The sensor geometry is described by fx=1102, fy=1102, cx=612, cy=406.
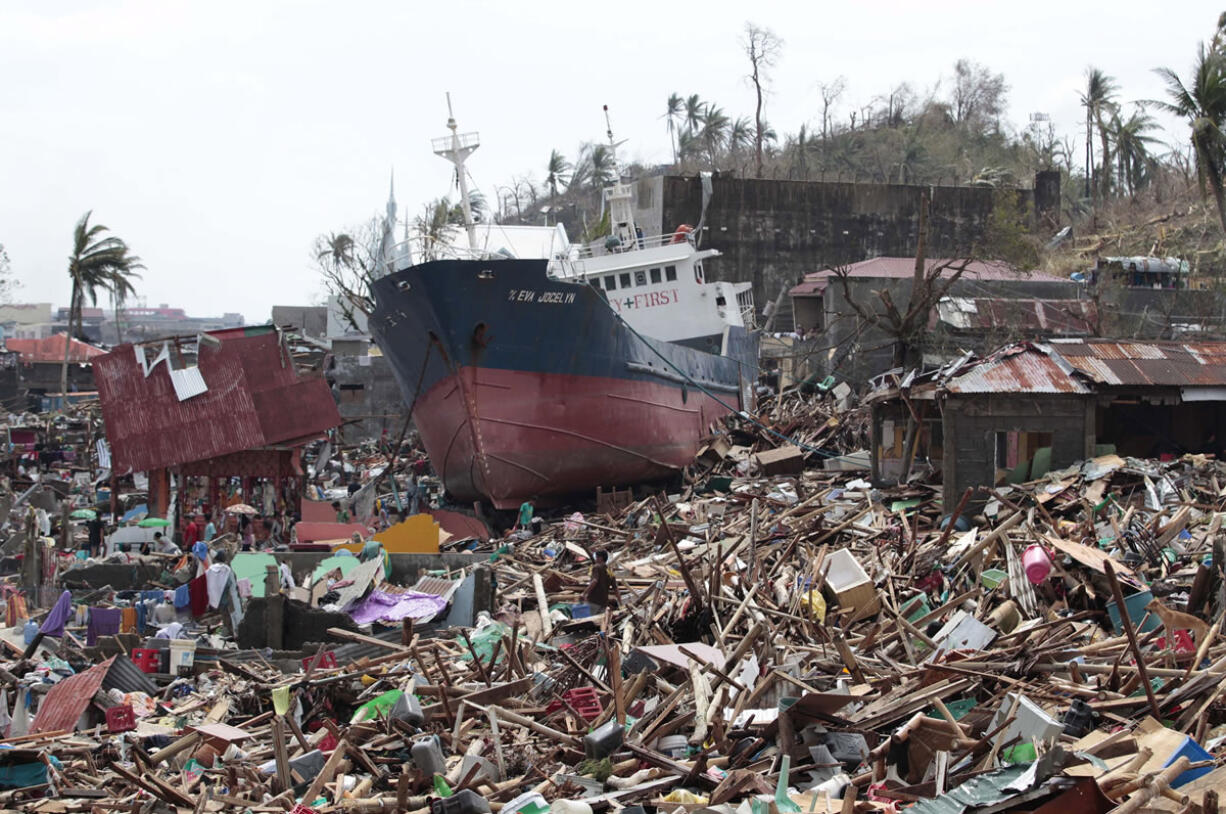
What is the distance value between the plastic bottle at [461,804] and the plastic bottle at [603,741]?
885mm

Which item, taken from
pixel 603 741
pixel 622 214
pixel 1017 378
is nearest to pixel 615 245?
pixel 622 214

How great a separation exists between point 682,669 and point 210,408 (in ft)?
46.3

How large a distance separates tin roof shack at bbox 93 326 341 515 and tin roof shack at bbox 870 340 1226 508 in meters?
10.7

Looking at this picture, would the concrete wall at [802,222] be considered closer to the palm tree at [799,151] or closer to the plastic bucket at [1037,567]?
the palm tree at [799,151]

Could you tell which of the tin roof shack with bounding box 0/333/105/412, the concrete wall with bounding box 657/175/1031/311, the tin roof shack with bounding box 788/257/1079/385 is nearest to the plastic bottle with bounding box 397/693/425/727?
the tin roof shack with bounding box 788/257/1079/385

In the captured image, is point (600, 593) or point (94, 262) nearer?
point (600, 593)

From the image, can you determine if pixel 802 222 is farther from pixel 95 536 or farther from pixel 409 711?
pixel 409 711

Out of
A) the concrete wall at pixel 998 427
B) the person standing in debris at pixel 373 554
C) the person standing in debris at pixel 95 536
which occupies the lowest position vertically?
the person standing in debris at pixel 95 536

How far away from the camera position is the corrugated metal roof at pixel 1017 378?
15.0 m

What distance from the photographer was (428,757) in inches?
292

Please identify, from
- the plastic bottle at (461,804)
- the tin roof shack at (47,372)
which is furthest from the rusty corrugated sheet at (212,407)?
the tin roof shack at (47,372)

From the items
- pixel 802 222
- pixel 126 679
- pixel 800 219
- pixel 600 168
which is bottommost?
pixel 126 679

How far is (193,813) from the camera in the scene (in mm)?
7277

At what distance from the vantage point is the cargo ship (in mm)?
19844
